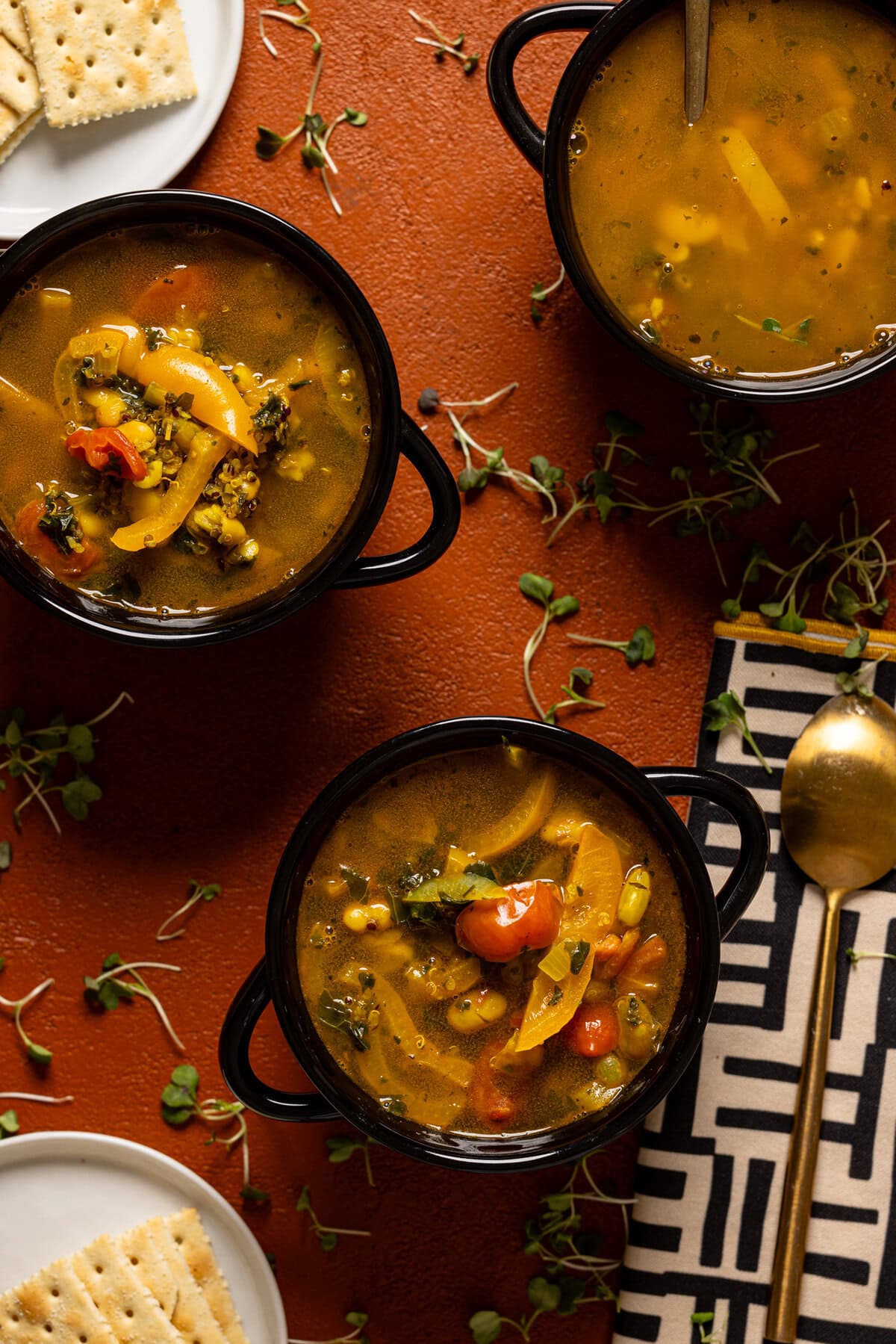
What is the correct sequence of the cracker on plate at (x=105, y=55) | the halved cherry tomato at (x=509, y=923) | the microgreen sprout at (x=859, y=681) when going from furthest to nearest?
the microgreen sprout at (x=859, y=681), the cracker on plate at (x=105, y=55), the halved cherry tomato at (x=509, y=923)

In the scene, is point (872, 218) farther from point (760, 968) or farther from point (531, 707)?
point (760, 968)

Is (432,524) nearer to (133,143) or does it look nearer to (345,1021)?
(345,1021)

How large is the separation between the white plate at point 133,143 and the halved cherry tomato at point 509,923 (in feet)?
5.68

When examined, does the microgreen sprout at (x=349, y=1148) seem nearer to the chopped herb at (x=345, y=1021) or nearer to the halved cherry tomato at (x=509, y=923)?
the chopped herb at (x=345, y=1021)

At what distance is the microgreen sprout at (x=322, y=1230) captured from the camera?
2.70 metres

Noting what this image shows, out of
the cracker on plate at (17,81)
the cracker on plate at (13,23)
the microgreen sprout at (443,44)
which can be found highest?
the microgreen sprout at (443,44)

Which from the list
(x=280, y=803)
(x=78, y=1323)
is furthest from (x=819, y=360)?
(x=78, y=1323)

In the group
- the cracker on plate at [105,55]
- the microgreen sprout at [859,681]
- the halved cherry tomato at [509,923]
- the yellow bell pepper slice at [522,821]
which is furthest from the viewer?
the microgreen sprout at [859,681]

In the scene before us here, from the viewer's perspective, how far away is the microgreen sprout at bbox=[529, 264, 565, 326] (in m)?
2.69

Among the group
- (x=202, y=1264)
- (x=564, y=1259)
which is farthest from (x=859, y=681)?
(x=202, y=1264)

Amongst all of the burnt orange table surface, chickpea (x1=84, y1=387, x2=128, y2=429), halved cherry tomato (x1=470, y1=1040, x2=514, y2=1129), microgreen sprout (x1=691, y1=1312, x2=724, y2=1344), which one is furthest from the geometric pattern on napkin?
chickpea (x1=84, y1=387, x2=128, y2=429)

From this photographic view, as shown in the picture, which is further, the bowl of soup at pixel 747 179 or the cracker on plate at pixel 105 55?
the cracker on plate at pixel 105 55

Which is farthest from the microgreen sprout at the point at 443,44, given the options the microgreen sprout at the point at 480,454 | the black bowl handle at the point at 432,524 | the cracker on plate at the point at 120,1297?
the cracker on plate at the point at 120,1297

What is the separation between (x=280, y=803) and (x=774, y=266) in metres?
1.55
